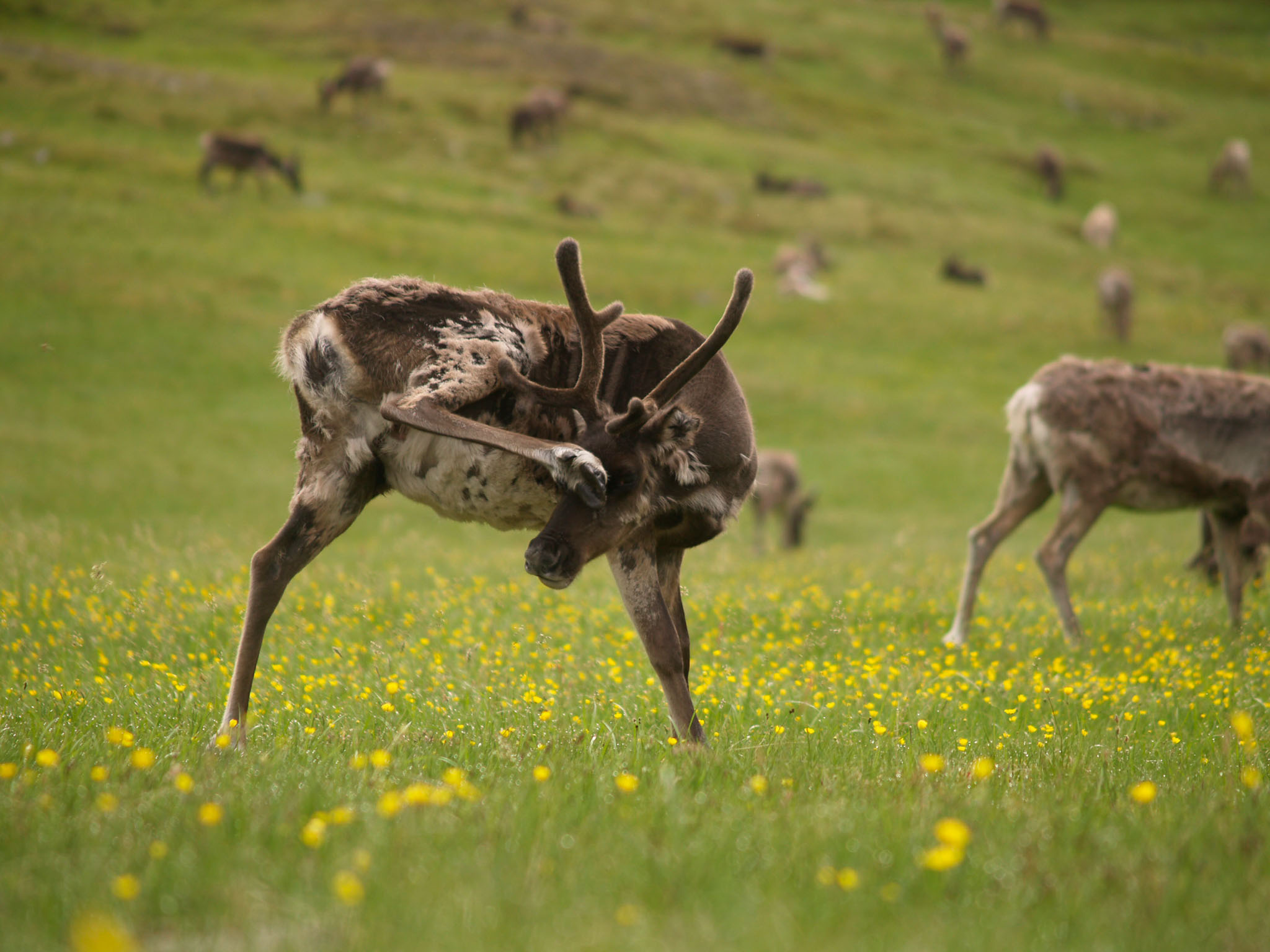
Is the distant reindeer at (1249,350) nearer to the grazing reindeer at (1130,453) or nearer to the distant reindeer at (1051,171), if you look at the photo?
the distant reindeer at (1051,171)

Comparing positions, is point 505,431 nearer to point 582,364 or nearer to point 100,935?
point 582,364

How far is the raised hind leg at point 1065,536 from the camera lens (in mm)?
8828

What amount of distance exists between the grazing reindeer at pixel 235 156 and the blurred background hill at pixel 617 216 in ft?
2.83

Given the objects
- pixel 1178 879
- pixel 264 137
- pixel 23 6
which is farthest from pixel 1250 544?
pixel 23 6

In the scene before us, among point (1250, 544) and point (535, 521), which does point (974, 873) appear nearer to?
point (535, 521)

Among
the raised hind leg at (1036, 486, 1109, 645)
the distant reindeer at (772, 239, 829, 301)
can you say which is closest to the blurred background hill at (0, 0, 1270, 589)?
the distant reindeer at (772, 239, 829, 301)

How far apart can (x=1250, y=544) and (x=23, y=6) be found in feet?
184

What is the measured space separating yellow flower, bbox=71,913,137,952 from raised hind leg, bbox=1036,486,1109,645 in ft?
24.7

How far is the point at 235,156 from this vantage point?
110ft

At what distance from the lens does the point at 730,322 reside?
5312 millimetres

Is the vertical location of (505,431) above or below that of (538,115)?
above

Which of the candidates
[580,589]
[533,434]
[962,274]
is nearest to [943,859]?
[533,434]

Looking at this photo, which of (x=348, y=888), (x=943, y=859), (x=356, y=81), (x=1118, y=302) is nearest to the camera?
(x=348, y=888)

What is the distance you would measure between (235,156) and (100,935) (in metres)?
35.0
